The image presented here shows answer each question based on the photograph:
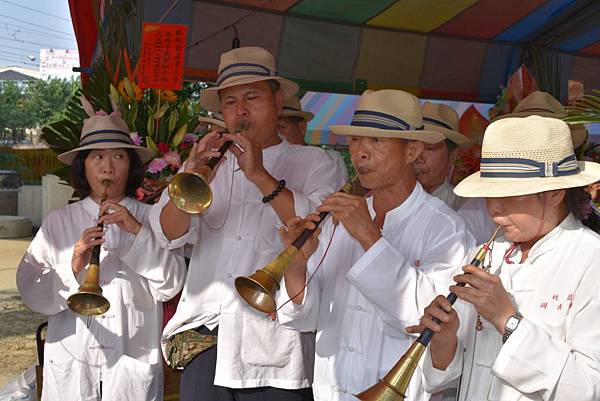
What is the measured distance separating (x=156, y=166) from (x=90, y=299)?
1280mm

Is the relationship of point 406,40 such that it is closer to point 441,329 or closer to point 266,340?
point 266,340

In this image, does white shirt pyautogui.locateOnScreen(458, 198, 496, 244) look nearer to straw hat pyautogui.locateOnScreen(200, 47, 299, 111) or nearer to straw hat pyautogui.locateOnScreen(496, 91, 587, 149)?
straw hat pyautogui.locateOnScreen(496, 91, 587, 149)

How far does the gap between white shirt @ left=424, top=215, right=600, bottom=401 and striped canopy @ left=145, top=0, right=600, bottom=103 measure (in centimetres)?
469

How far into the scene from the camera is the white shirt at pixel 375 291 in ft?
8.37

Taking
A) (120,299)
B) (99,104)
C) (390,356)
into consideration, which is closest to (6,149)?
(99,104)

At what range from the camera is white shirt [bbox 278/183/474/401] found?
255 cm

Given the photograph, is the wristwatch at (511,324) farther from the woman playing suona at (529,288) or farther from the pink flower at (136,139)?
the pink flower at (136,139)

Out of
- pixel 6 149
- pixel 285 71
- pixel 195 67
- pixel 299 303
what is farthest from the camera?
pixel 6 149

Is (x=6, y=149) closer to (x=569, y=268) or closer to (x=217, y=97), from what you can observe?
(x=217, y=97)

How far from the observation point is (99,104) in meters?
5.18

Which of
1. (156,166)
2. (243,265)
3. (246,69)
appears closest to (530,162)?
(243,265)

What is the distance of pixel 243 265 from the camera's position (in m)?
3.26

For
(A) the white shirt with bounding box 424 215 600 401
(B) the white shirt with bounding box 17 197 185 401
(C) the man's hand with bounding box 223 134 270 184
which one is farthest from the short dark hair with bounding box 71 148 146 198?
(A) the white shirt with bounding box 424 215 600 401

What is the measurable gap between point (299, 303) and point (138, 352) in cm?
123
